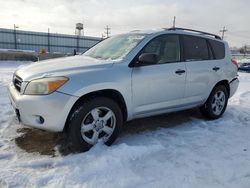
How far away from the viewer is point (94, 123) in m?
3.60

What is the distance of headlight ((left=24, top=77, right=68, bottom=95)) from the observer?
324cm

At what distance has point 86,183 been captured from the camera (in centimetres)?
278

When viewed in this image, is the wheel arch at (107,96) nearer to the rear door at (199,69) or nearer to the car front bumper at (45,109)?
the car front bumper at (45,109)

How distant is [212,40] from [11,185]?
4.47m

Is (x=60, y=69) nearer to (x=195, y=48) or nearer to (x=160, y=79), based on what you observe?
(x=160, y=79)

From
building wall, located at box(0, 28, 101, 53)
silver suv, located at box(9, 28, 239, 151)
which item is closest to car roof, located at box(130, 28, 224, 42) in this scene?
silver suv, located at box(9, 28, 239, 151)

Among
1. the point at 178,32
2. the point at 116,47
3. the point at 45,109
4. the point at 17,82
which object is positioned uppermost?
the point at 178,32

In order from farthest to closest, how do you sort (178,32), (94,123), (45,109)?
1. (178,32)
2. (94,123)
3. (45,109)

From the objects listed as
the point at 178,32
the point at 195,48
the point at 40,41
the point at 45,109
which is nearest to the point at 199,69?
the point at 195,48

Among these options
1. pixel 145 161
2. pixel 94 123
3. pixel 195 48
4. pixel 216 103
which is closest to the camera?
pixel 145 161

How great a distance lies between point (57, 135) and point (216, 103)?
3224 millimetres

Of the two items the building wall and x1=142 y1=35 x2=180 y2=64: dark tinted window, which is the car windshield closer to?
x1=142 y1=35 x2=180 y2=64: dark tinted window

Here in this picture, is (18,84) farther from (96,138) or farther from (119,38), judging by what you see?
(119,38)

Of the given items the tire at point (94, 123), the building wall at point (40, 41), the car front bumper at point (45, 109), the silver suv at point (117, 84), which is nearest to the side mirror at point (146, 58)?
the silver suv at point (117, 84)
